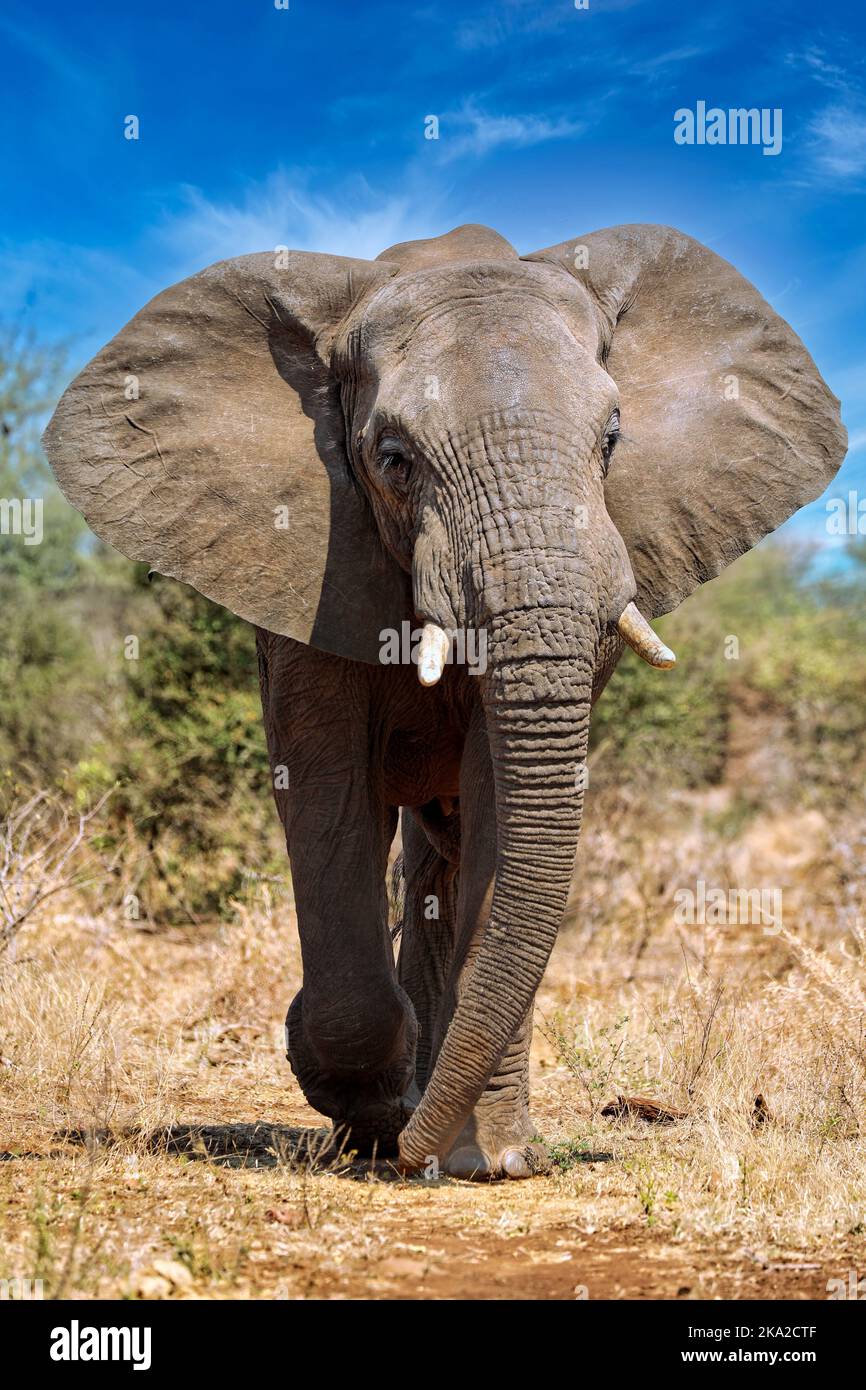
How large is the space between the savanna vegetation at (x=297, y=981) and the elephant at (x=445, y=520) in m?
0.66

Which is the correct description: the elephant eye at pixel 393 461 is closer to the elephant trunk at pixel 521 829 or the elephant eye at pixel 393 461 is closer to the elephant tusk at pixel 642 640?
the elephant trunk at pixel 521 829

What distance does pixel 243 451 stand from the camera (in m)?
6.55

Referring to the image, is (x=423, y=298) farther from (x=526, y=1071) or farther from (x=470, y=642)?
(x=526, y=1071)

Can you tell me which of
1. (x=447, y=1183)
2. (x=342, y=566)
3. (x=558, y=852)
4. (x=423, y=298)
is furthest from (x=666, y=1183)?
(x=423, y=298)

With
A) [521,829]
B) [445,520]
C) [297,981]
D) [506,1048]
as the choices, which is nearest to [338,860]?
[506,1048]

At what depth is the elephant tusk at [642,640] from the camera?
553 cm

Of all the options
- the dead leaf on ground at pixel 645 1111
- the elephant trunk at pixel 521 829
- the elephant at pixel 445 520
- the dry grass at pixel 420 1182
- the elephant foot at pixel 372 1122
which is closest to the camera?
the dry grass at pixel 420 1182

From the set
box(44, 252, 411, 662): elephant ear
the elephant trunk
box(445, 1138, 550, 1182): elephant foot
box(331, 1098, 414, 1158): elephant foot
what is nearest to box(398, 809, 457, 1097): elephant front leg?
box(331, 1098, 414, 1158): elephant foot

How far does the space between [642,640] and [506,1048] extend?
1564 millimetres

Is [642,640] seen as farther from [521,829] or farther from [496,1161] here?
[496,1161]

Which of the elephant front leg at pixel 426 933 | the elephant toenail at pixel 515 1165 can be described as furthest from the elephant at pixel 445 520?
the elephant front leg at pixel 426 933

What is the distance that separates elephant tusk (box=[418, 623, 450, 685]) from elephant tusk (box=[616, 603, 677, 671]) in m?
0.63

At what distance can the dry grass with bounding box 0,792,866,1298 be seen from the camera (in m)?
4.82

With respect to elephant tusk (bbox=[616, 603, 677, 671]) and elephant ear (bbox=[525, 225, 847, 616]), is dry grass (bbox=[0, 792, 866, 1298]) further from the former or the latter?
elephant ear (bbox=[525, 225, 847, 616])
